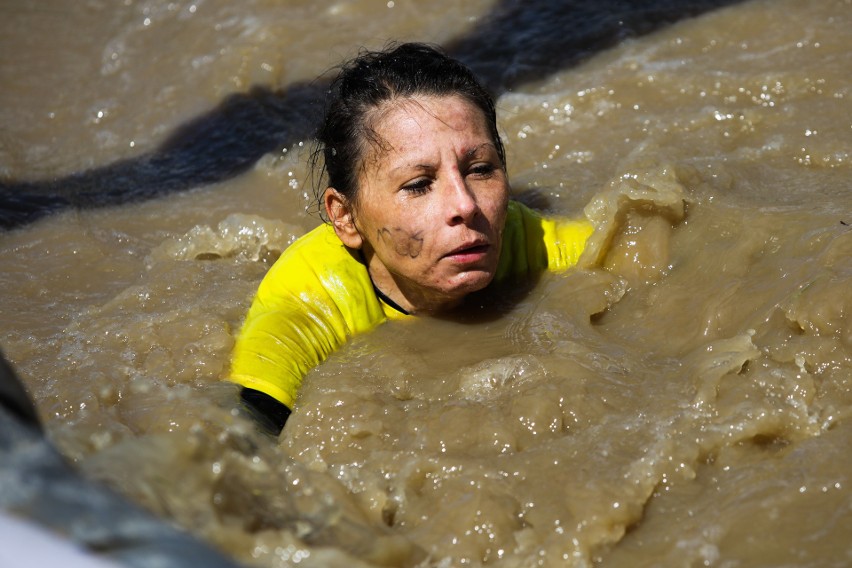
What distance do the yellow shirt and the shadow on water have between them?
1.59 meters

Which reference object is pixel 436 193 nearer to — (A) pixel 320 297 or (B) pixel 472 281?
(B) pixel 472 281

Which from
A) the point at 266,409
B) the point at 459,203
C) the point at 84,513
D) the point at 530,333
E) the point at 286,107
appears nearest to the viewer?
the point at 84,513

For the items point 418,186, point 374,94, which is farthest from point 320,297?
point 374,94

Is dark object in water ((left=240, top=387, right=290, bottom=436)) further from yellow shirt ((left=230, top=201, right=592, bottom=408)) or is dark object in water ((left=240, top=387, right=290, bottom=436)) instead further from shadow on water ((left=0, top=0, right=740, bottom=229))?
shadow on water ((left=0, top=0, right=740, bottom=229))

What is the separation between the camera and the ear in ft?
11.4

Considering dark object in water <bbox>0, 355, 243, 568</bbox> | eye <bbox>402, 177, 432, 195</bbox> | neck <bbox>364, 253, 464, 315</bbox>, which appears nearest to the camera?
dark object in water <bbox>0, 355, 243, 568</bbox>

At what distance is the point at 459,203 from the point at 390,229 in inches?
10.9

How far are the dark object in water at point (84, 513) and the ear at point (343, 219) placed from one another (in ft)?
6.41

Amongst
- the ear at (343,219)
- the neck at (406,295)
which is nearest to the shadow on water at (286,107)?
the ear at (343,219)

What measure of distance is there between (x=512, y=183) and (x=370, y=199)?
49.7 inches

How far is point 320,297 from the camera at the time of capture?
3375 millimetres

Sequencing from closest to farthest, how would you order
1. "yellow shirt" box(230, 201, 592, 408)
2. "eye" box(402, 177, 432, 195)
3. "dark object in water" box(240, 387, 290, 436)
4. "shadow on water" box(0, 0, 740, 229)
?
"dark object in water" box(240, 387, 290, 436), "yellow shirt" box(230, 201, 592, 408), "eye" box(402, 177, 432, 195), "shadow on water" box(0, 0, 740, 229)

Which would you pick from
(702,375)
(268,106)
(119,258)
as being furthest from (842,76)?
(119,258)

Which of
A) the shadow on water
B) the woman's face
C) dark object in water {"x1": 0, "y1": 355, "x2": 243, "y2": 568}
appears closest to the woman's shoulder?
the woman's face
